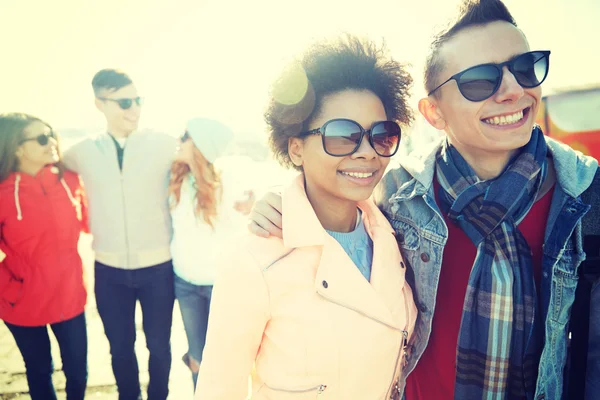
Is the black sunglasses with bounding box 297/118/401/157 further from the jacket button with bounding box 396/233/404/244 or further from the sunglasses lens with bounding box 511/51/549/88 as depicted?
the sunglasses lens with bounding box 511/51/549/88

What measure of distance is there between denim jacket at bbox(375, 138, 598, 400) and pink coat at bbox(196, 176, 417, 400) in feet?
0.74

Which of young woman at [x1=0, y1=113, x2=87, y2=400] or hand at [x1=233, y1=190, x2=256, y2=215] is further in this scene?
hand at [x1=233, y1=190, x2=256, y2=215]

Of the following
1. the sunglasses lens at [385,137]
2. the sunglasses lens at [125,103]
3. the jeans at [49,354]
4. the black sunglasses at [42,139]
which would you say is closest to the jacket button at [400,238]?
the sunglasses lens at [385,137]

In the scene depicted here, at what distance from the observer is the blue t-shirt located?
1.55m

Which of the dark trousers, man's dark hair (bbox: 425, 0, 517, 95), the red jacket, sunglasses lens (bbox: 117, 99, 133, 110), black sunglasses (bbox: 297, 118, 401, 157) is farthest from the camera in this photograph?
sunglasses lens (bbox: 117, 99, 133, 110)

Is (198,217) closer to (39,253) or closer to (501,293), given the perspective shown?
(39,253)

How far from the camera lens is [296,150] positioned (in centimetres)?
160

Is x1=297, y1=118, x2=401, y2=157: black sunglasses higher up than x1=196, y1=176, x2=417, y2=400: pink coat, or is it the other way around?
x1=297, y1=118, x2=401, y2=157: black sunglasses

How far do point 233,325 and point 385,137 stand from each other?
3.12 ft

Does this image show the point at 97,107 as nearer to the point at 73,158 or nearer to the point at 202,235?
the point at 73,158

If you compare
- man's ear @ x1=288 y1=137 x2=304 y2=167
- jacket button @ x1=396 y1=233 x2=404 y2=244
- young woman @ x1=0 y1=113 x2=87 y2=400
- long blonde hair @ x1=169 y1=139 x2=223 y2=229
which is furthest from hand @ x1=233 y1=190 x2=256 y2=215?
jacket button @ x1=396 y1=233 x2=404 y2=244

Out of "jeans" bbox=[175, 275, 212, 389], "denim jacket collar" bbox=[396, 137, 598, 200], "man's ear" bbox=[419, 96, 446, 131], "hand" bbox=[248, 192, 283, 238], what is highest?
"man's ear" bbox=[419, 96, 446, 131]

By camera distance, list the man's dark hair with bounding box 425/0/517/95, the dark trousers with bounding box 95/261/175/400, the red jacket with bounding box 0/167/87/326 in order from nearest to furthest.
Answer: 1. the man's dark hair with bounding box 425/0/517/95
2. the red jacket with bounding box 0/167/87/326
3. the dark trousers with bounding box 95/261/175/400

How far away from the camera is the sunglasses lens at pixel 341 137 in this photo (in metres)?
1.41
